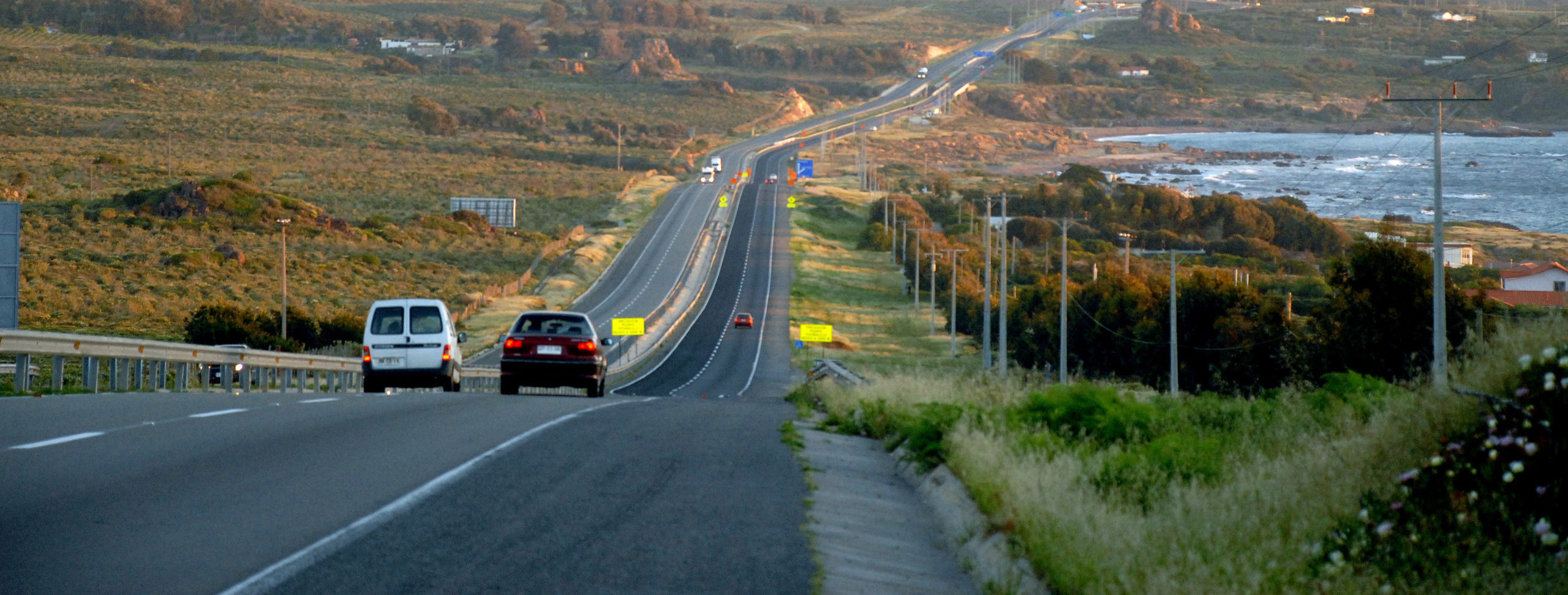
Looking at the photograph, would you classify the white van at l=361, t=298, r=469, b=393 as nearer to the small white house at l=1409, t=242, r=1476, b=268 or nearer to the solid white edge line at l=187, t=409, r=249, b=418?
the solid white edge line at l=187, t=409, r=249, b=418

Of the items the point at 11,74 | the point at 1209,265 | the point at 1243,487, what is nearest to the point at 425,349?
the point at 1243,487

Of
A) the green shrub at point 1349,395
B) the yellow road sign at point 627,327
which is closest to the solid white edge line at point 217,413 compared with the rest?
the green shrub at point 1349,395

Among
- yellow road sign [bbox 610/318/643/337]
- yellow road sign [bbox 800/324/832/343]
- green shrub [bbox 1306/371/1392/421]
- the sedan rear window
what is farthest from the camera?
yellow road sign [bbox 610/318/643/337]

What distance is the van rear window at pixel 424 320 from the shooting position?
26.5 metres

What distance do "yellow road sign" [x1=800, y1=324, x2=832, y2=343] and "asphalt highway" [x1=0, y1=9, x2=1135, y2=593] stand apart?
50.5 m

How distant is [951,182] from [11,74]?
105 metres

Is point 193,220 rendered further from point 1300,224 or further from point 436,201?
point 1300,224

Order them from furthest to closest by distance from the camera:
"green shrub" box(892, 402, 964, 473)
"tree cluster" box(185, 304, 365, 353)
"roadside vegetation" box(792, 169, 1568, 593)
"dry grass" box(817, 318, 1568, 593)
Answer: "tree cluster" box(185, 304, 365, 353), "green shrub" box(892, 402, 964, 473), "dry grass" box(817, 318, 1568, 593), "roadside vegetation" box(792, 169, 1568, 593)

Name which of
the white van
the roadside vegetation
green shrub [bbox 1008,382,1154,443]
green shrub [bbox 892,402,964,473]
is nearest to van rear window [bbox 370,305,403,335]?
the white van

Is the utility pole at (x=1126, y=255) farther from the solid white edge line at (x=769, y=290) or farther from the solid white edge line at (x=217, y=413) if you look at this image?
the solid white edge line at (x=217, y=413)

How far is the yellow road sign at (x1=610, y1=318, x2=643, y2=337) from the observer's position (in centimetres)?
7119

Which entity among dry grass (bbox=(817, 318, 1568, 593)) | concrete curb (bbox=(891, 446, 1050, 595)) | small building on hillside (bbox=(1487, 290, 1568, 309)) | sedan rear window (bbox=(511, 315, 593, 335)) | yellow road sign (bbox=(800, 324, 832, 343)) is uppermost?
small building on hillside (bbox=(1487, 290, 1568, 309))

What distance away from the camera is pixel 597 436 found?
1488 cm

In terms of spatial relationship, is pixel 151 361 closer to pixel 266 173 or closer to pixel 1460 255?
pixel 1460 255
